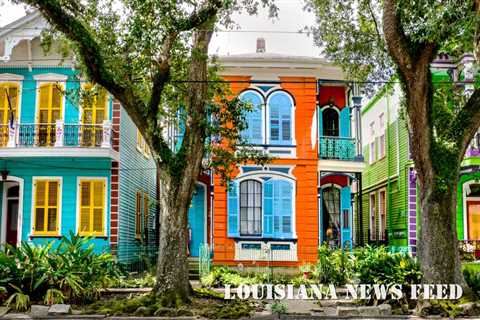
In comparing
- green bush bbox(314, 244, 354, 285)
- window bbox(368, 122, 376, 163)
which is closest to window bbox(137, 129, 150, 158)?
green bush bbox(314, 244, 354, 285)

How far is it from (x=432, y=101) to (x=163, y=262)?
296 inches

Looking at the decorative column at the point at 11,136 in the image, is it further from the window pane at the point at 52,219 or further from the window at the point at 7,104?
the window pane at the point at 52,219

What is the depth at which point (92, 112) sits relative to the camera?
2091 centimetres

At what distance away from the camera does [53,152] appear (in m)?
19.6

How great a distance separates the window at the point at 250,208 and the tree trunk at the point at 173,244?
760 centimetres

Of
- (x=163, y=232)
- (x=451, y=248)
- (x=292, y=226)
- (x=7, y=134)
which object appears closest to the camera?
(x=451, y=248)

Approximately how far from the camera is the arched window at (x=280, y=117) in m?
22.0

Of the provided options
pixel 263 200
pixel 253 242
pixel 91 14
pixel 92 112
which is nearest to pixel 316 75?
pixel 263 200

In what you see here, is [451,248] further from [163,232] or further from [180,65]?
[180,65]

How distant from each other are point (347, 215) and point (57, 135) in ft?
37.0

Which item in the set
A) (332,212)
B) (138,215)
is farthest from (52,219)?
(332,212)

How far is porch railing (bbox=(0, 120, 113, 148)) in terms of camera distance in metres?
19.9

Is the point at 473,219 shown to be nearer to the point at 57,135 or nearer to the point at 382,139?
the point at 382,139

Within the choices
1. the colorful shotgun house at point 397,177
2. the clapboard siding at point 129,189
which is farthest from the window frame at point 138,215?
the colorful shotgun house at point 397,177
